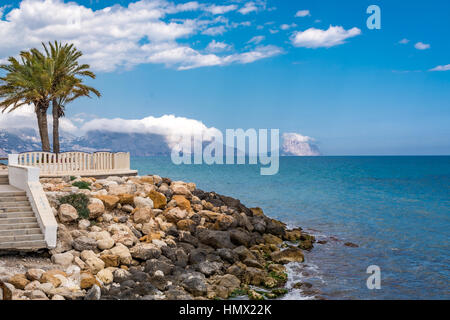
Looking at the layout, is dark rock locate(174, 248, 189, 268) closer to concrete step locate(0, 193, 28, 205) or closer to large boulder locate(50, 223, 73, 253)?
large boulder locate(50, 223, 73, 253)

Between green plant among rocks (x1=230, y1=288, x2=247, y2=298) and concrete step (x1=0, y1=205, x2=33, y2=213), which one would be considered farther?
concrete step (x1=0, y1=205, x2=33, y2=213)

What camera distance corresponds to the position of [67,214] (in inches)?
558

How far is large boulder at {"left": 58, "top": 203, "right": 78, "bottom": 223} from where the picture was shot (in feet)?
46.5

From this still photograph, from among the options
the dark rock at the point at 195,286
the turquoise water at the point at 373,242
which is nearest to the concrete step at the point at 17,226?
the dark rock at the point at 195,286

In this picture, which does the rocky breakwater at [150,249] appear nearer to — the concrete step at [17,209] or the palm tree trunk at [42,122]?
the concrete step at [17,209]

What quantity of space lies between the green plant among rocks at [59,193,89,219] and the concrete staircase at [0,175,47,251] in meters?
1.28

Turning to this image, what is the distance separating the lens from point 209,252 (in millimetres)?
15438

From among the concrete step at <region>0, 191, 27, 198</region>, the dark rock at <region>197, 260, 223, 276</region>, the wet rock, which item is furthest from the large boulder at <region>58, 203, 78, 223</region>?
the dark rock at <region>197, 260, 223, 276</region>

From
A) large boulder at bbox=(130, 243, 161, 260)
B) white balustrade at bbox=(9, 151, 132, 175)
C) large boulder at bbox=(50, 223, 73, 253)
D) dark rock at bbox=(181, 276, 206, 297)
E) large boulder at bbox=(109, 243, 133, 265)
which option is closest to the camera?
dark rock at bbox=(181, 276, 206, 297)

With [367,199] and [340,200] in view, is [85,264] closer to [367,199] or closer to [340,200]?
[340,200]

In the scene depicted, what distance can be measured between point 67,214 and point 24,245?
6.40 feet

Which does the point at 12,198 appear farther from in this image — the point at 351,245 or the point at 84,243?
the point at 351,245
